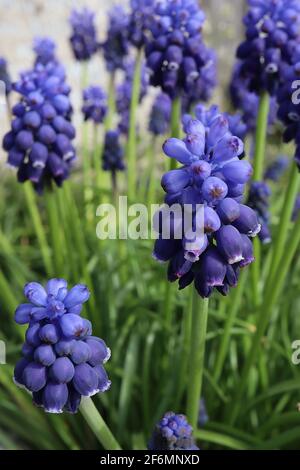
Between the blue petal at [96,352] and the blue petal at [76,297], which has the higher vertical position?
the blue petal at [76,297]

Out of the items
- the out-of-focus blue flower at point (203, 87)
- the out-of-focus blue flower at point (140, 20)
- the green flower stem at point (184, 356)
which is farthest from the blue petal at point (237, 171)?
the out-of-focus blue flower at point (140, 20)

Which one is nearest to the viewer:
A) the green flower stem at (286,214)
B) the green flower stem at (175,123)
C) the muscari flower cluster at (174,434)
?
the muscari flower cluster at (174,434)

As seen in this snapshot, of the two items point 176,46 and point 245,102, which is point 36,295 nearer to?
point 176,46

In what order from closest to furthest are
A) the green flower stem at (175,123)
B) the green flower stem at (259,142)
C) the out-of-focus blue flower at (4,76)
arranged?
1. the green flower stem at (175,123)
2. the green flower stem at (259,142)
3. the out-of-focus blue flower at (4,76)

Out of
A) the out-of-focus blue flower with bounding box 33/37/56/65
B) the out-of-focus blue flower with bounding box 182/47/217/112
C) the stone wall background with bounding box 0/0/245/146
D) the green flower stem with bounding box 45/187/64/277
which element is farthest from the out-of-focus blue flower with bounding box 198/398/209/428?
the stone wall background with bounding box 0/0/245/146

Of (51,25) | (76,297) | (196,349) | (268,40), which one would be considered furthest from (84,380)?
(51,25)

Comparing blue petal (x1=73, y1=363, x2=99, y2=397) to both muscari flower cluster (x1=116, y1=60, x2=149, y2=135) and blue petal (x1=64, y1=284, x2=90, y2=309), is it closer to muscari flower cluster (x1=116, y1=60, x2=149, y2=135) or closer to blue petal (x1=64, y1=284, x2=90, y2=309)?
blue petal (x1=64, y1=284, x2=90, y2=309)

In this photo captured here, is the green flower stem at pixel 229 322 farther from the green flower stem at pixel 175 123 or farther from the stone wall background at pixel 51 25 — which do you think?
the stone wall background at pixel 51 25
